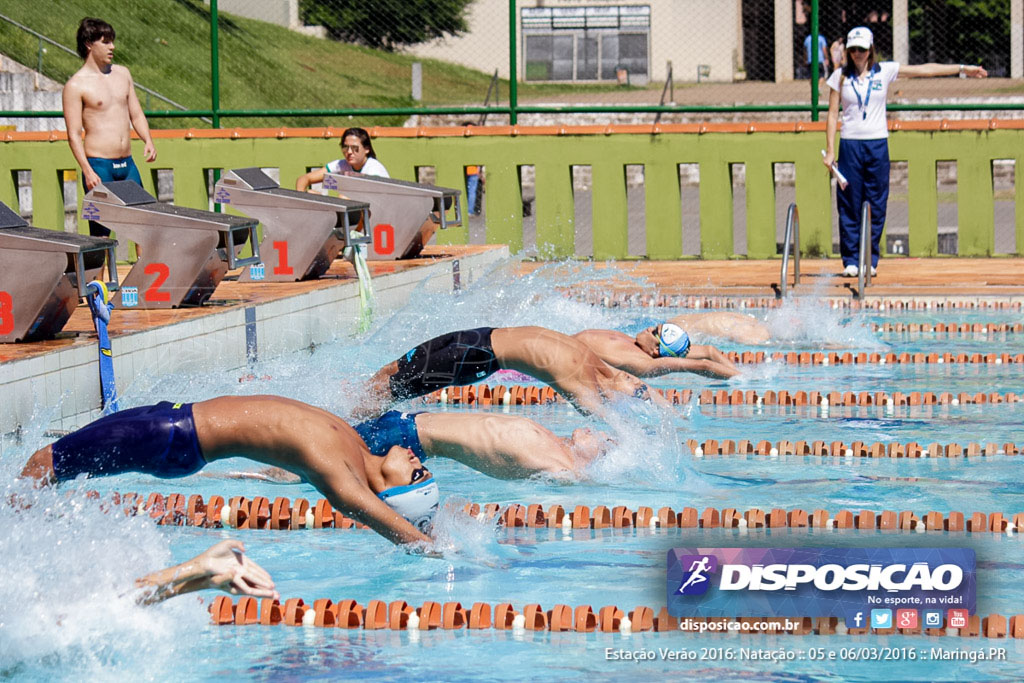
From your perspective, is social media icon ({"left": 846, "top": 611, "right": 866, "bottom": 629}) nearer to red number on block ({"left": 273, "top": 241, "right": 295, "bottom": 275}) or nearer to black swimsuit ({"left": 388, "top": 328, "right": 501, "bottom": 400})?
black swimsuit ({"left": 388, "top": 328, "right": 501, "bottom": 400})


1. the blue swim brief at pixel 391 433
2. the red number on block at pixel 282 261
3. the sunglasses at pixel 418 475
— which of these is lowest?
the sunglasses at pixel 418 475

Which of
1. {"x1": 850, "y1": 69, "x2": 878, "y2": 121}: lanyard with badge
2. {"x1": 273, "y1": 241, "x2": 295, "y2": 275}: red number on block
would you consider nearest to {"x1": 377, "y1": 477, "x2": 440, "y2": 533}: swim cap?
{"x1": 273, "y1": 241, "x2": 295, "y2": 275}: red number on block

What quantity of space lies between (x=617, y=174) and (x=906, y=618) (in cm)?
855

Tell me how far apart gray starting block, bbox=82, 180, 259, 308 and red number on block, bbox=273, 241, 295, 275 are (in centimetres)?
142

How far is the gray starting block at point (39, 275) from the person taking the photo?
5848mm

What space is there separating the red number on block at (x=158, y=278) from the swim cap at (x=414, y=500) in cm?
355

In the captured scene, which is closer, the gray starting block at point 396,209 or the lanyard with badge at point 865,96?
the lanyard with badge at point 865,96

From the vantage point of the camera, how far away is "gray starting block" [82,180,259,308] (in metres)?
A: 7.18

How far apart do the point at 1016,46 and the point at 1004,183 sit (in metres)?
8.82

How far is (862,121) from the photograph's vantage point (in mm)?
9859

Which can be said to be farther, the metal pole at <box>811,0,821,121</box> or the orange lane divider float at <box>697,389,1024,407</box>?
the metal pole at <box>811,0,821,121</box>

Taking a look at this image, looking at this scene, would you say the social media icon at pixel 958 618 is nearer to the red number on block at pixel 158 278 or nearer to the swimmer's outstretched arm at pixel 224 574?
the swimmer's outstretched arm at pixel 224 574

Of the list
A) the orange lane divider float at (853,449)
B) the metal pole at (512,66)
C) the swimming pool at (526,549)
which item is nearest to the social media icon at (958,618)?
the swimming pool at (526,549)

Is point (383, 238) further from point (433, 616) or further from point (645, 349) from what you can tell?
point (433, 616)
